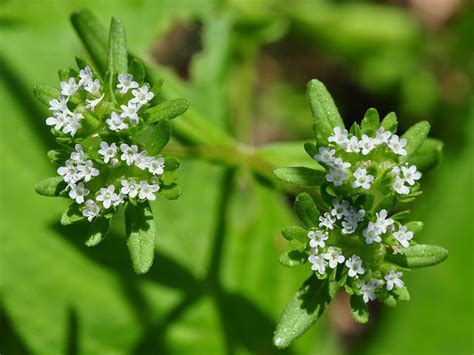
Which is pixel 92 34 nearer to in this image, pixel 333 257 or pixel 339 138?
pixel 339 138

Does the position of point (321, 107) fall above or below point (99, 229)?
above

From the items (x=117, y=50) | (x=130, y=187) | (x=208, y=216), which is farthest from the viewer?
(x=208, y=216)

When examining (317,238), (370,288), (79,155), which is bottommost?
(370,288)

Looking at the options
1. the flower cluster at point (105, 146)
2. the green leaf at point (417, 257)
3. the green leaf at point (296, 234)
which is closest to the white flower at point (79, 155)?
the flower cluster at point (105, 146)

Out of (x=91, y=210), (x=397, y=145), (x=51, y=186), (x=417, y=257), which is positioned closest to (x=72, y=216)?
(x=91, y=210)

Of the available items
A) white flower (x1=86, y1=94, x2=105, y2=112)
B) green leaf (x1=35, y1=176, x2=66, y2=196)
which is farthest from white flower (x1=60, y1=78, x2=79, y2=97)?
green leaf (x1=35, y1=176, x2=66, y2=196)

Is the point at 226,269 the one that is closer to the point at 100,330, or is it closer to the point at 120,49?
the point at 100,330
